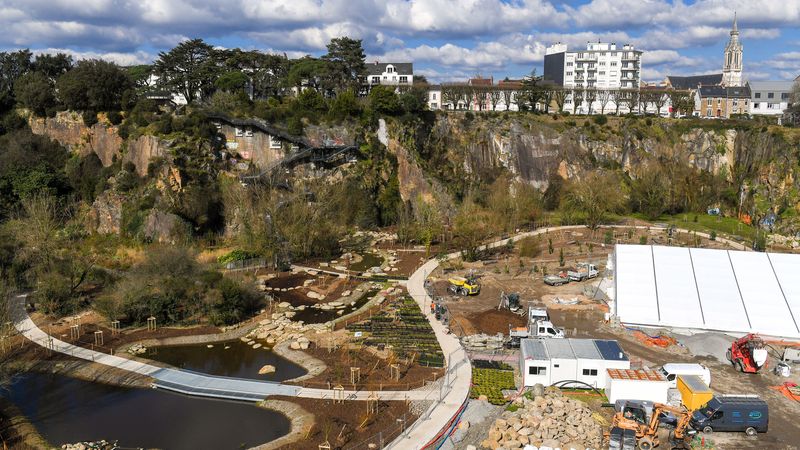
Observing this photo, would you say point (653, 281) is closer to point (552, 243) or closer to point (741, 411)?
point (741, 411)

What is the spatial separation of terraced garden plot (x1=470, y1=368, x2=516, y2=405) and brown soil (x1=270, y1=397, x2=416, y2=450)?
3.26 m

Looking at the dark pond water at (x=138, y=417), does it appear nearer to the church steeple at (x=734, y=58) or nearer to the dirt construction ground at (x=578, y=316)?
the dirt construction ground at (x=578, y=316)

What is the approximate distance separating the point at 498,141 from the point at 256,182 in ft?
101

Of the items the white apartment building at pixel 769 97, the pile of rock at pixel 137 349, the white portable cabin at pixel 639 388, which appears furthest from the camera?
the white apartment building at pixel 769 97

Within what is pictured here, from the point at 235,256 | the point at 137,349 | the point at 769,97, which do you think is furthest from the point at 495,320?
the point at 769,97

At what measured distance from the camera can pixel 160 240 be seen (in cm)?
4712

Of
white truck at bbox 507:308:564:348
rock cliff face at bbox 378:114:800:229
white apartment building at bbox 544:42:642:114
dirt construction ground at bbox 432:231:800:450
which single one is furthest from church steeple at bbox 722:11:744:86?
white truck at bbox 507:308:564:348

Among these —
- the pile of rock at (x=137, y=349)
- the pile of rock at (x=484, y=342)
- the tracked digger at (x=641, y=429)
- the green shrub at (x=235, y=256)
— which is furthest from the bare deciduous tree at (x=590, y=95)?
the pile of rock at (x=137, y=349)

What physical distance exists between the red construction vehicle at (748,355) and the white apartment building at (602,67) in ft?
252

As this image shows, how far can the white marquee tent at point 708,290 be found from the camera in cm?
2902

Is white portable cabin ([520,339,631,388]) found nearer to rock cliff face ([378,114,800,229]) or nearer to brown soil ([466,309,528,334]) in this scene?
brown soil ([466,309,528,334])

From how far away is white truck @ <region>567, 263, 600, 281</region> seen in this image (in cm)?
3803

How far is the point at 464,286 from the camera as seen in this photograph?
119 ft

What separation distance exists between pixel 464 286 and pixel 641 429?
17.3 metres
